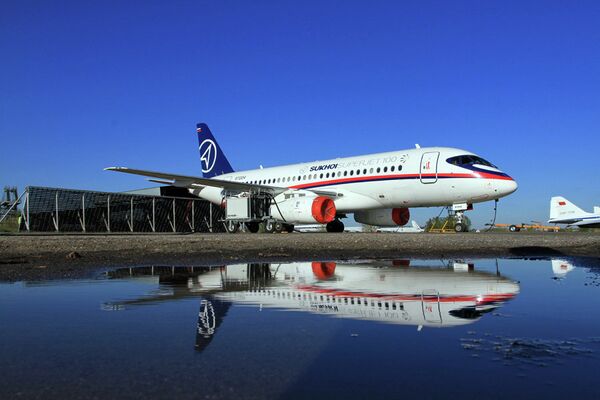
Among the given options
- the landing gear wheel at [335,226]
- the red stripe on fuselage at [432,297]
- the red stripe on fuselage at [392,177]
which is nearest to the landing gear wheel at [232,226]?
the red stripe on fuselage at [392,177]

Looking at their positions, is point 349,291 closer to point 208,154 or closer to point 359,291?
point 359,291

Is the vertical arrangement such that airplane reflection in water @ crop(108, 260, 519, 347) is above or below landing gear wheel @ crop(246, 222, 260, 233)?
below

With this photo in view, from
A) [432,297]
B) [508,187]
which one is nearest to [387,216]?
[508,187]

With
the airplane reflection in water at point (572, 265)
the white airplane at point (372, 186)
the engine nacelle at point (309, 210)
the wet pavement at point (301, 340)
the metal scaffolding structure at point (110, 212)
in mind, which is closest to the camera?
the wet pavement at point (301, 340)

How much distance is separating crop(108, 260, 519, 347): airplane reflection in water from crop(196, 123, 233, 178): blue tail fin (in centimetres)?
2672

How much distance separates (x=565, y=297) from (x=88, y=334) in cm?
400

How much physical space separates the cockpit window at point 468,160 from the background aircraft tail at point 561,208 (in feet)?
134

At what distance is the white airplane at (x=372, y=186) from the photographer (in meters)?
20.7

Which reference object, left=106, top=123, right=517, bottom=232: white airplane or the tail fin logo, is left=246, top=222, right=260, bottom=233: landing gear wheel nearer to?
left=106, top=123, right=517, bottom=232: white airplane

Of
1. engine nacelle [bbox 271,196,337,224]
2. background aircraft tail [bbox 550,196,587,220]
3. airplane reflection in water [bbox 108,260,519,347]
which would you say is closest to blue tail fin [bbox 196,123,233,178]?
engine nacelle [bbox 271,196,337,224]

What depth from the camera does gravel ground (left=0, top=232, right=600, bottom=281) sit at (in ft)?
28.8

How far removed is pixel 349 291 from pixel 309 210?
1774 cm

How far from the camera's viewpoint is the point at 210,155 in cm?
3488

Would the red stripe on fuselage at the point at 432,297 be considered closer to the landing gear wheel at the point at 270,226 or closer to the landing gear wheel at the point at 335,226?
the landing gear wheel at the point at 270,226
